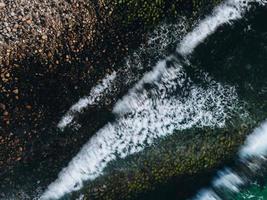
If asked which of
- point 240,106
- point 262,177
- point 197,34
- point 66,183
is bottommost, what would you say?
point 262,177

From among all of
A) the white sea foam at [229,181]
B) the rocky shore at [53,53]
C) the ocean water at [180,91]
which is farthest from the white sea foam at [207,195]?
the rocky shore at [53,53]

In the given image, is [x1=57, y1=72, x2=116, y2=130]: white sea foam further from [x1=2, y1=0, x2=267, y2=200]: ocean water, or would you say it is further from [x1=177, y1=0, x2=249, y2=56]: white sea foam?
[x1=177, y1=0, x2=249, y2=56]: white sea foam

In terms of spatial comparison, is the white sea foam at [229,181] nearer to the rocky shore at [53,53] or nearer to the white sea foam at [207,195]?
the white sea foam at [207,195]

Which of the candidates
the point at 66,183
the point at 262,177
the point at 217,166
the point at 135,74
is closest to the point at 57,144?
the point at 66,183

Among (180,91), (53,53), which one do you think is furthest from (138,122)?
(53,53)

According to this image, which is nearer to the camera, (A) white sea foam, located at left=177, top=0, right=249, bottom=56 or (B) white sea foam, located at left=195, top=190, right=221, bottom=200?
(A) white sea foam, located at left=177, top=0, right=249, bottom=56

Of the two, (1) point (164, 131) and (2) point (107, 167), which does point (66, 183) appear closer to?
(2) point (107, 167)

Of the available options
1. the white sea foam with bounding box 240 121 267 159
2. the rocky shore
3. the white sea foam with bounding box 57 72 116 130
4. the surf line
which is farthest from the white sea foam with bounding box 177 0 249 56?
Answer: the white sea foam with bounding box 240 121 267 159
